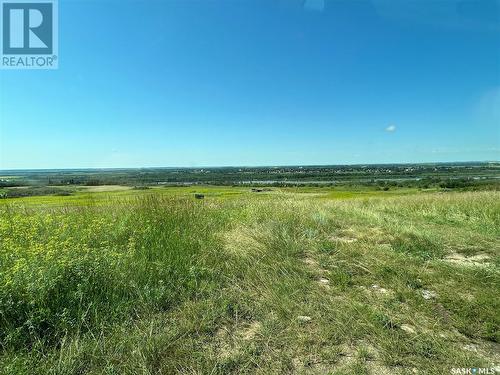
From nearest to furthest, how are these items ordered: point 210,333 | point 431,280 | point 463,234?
point 210,333 → point 431,280 → point 463,234

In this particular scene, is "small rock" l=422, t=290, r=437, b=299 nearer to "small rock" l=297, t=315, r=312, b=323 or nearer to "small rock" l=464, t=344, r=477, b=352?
"small rock" l=464, t=344, r=477, b=352

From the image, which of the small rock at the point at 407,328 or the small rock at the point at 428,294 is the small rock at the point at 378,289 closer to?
the small rock at the point at 428,294

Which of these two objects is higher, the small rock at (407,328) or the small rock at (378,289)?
the small rock at (378,289)

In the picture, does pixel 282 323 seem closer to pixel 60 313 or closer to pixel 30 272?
pixel 60 313

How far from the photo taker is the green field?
226 centimetres

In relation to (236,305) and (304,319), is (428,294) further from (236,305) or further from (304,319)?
(236,305)

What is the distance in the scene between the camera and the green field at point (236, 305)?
2264mm

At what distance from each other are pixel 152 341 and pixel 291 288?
170cm

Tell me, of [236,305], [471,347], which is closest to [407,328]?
[471,347]

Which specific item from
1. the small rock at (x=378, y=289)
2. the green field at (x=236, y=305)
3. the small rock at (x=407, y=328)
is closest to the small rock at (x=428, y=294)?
the green field at (x=236, y=305)

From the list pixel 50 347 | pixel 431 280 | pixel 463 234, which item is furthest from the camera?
pixel 463 234

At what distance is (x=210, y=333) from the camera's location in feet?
8.67

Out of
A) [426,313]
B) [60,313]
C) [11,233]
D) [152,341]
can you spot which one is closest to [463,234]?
[426,313]

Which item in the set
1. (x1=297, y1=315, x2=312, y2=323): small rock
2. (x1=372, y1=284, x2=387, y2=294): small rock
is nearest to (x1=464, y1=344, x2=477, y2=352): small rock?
(x1=372, y1=284, x2=387, y2=294): small rock
